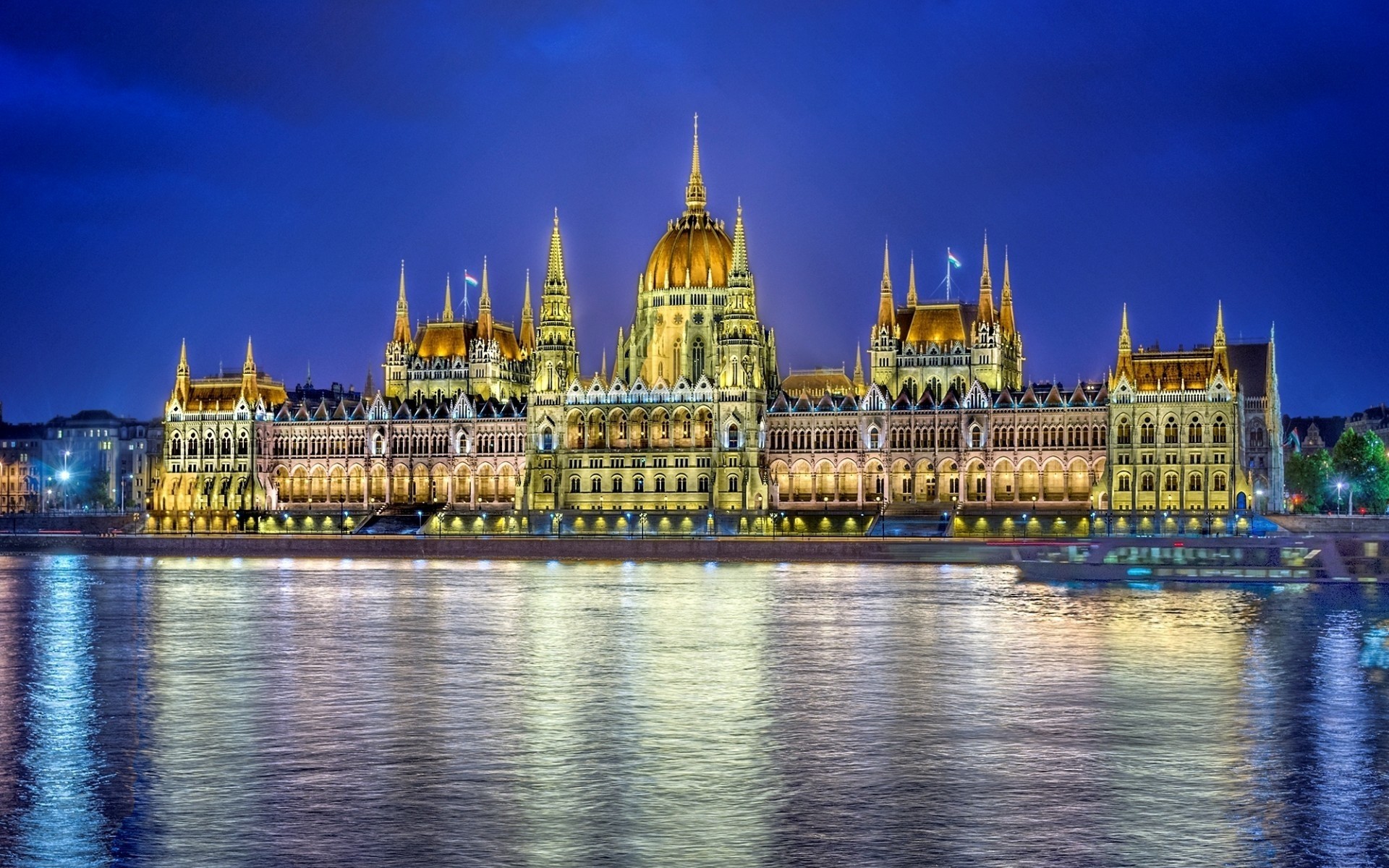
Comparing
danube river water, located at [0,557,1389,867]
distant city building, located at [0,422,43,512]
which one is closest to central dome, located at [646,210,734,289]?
distant city building, located at [0,422,43,512]

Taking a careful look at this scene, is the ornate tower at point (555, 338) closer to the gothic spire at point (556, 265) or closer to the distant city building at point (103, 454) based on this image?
the gothic spire at point (556, 265)

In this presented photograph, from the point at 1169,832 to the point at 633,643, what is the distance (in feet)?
60.8

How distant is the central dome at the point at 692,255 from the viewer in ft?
435

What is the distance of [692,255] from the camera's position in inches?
5261

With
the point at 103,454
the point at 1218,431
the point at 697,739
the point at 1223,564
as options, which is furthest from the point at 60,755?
the point at 103,454

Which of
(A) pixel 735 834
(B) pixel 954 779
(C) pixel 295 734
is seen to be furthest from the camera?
(C) pixel 295 734

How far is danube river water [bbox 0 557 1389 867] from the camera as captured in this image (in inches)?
637

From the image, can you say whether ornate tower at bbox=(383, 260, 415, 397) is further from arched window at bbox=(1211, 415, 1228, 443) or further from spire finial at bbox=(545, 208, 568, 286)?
arched window at bbox=(1211, 415, 1228, 443)

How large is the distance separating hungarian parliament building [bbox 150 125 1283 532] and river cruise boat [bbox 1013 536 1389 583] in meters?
41.1

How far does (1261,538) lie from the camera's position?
78.6m

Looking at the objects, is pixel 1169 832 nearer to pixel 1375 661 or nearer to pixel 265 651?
pixel 1375 661

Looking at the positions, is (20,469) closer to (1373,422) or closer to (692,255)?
(692,255)

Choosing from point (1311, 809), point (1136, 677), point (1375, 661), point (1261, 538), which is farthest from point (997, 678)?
point (1261, 538)

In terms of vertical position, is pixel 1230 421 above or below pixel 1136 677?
above
